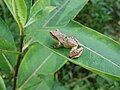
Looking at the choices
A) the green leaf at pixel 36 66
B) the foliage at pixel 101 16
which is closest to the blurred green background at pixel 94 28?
the foliage at pixel 101 16

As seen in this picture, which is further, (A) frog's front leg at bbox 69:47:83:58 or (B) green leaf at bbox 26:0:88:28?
(B) green leaf at bbox 26:0:88:28

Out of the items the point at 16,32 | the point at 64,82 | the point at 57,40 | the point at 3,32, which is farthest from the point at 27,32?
the point at 64,82

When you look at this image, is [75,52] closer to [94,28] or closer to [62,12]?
[62,12]

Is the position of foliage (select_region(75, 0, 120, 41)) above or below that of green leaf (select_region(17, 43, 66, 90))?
below

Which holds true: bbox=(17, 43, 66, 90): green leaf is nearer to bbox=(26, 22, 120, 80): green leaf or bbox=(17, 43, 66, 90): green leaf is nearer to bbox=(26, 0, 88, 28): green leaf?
bbox=(26, 0, 88, 28): green leaf

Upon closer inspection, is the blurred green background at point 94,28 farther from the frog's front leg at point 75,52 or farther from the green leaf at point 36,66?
the frog's front leg at point 75,52

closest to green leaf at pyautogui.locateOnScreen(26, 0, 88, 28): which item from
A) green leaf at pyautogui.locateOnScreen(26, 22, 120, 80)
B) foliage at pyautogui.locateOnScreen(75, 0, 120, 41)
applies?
green leaf at pyautogui.locateOnScreen(26, 22, 120, 80)
